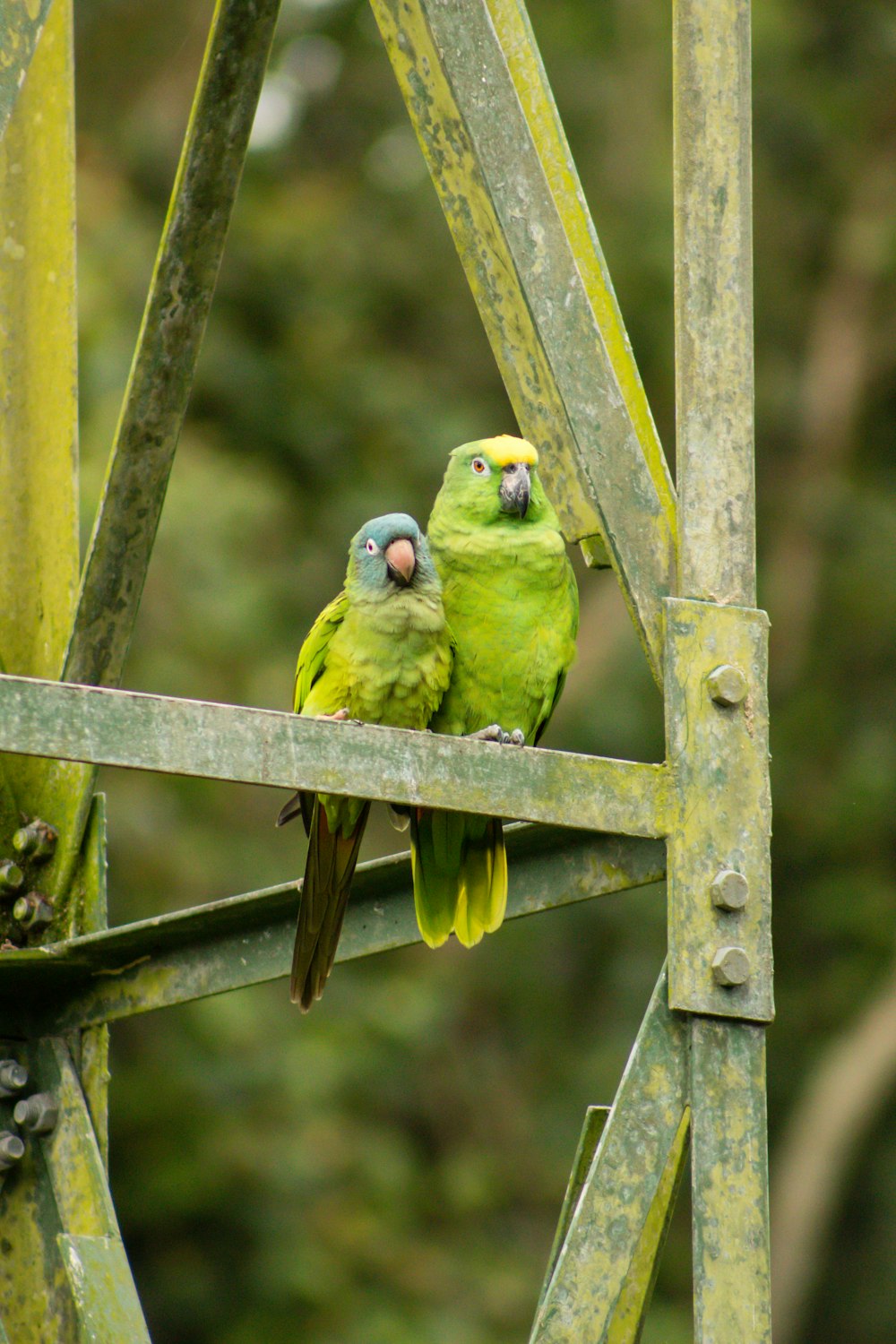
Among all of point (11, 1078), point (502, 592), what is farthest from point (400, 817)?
point (11, 1078)

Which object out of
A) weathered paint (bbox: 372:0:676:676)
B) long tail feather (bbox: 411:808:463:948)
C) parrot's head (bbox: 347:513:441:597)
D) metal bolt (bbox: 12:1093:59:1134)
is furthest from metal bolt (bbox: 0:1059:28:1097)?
weathered paint (bbox: 372:0:676:676)

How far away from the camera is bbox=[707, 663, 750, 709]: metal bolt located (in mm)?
2631

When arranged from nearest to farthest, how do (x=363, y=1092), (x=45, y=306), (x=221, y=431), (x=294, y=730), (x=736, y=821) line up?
1. (x=294, y=730)
2. (x=736, y=821)
3. (x=45, y=306)
4. (x=363, y=1092)
5. (x=221, y=431)

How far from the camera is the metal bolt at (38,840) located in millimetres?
3121

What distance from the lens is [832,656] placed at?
45.0 ft

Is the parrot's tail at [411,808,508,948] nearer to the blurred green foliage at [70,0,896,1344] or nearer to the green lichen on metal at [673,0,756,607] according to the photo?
the green lichen on metal at [673,0,756,607]

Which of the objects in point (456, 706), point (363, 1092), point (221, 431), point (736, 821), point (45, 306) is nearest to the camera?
point (736, 821)

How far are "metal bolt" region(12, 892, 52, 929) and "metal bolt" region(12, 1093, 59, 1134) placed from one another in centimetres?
27

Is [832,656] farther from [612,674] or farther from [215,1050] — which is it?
Result: [215,1050]

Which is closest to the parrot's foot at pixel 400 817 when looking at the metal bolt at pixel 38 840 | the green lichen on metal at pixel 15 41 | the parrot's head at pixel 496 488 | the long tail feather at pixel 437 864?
the long tail feather at pixel 437 864

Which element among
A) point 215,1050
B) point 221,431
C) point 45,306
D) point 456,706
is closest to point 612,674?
point 221,431

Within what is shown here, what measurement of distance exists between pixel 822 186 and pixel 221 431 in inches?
210

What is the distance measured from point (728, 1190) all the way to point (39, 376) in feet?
5.66

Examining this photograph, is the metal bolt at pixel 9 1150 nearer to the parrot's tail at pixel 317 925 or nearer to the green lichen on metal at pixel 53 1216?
the green lichen on metal at pixel 53 1216
